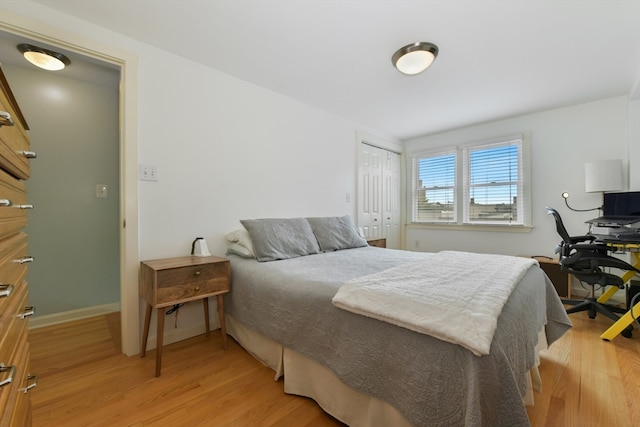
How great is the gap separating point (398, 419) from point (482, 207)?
3.71 metres

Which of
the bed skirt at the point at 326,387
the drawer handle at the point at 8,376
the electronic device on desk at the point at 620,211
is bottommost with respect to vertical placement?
the bed skirt at the point at 326,387

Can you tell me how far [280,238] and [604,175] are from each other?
3.42 metres

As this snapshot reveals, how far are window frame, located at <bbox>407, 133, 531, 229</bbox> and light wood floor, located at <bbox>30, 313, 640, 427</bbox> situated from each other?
180cm

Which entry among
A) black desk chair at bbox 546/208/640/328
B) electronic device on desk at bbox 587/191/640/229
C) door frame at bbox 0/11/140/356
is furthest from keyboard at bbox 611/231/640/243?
door frame at bbox 0/11/140/356

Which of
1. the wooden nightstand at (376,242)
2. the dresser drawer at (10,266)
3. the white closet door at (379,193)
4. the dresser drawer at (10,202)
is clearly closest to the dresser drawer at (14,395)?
the dresser drawer at (10,266)

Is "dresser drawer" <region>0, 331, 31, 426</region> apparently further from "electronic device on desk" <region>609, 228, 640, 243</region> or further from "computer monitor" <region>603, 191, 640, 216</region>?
"computer monitor" <region>603, 191, 640, 216</region>

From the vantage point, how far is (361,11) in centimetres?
173

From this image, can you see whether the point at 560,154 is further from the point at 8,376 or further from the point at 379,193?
the point at 8,376

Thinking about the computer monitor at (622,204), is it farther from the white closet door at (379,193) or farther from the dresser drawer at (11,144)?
the dresser drawer at (11,144)

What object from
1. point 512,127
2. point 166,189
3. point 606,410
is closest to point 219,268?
point 166,189

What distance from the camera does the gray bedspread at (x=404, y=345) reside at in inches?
34.1

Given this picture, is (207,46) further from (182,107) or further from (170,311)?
(170,311)

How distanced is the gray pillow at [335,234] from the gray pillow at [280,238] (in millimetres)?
119

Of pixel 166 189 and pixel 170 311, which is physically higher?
pixel 166 189
